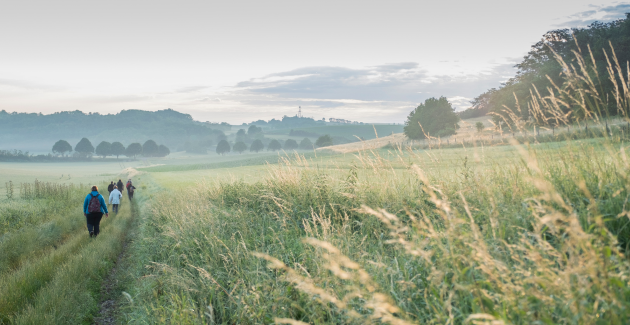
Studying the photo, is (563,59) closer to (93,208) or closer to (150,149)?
(93,208)

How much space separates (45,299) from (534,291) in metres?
8.82

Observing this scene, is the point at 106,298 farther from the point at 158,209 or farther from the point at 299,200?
the point at 158,209

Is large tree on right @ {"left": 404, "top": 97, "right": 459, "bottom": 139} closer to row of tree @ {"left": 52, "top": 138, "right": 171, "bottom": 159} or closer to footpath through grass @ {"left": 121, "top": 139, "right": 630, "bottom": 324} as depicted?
footpath through grass @ {"left": 121, "top": 139, "right": 630, "bottom": 324}

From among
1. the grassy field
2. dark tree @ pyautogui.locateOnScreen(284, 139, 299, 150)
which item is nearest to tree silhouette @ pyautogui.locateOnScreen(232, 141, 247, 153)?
dark tree @ pyautogui.locateOnScreen(284, 139, 299, 150)

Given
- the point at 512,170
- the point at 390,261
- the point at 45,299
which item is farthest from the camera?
the point at 45,299

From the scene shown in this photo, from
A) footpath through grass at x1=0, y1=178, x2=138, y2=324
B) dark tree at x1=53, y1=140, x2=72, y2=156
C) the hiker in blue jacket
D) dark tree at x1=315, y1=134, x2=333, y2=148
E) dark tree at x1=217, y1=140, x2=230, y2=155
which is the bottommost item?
footpath through grass at x1=0, y1=178, x2=138, y2=324

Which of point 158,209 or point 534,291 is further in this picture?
point 158,209

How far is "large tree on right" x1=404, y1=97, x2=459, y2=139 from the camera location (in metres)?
72.3

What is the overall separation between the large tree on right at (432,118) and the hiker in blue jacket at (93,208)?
64757 mm

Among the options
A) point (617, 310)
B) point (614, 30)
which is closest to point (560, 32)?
point (614, 30)

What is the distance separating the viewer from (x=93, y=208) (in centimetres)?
1289

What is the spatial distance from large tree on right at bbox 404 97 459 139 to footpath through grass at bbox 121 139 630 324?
2608 inches

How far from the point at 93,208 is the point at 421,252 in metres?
13.8

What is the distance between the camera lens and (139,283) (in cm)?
807
